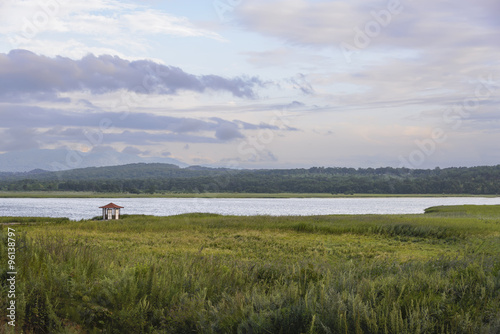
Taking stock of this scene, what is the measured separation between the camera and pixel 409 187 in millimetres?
168750

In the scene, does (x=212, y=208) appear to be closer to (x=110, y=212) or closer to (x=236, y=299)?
(x=110, y=212)

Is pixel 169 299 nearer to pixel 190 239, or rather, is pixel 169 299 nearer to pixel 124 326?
pixel 124 326

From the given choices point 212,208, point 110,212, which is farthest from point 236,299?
point 212,208

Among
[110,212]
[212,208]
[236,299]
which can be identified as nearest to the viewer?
[236,299]

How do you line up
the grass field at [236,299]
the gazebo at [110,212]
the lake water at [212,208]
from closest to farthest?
the grass field at [236,299], the gazebo at [110,212], the lake water at [212,208]

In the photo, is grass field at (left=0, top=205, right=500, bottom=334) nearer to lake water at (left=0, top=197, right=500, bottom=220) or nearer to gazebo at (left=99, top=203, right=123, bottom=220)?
gazebo at (left=99, top=203, right=123, bottom=220)

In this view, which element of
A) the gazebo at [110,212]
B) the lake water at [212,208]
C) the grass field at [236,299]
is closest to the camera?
the grass field at [236,299]

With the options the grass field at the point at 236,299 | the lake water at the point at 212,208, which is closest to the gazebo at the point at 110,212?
the lake water at the point at 212,208

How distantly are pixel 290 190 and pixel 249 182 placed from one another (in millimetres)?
20156

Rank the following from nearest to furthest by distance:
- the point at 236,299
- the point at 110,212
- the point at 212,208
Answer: the point at 236,299, the point at 110,212, the point at 212,208

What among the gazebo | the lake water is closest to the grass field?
the gazebo

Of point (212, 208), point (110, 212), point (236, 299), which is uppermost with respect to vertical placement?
point (236, 299)

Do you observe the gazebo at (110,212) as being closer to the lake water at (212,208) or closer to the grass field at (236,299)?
the lake water at (212,208)

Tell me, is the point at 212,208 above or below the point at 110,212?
below
